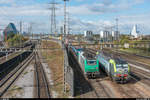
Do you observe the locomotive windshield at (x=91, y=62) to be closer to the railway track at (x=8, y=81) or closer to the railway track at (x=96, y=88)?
the railway track at (x=96, y=88)

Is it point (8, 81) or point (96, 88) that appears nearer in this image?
point (96, 88)

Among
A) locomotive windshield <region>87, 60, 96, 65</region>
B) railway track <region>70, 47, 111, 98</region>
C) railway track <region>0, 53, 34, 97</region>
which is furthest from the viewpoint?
locomotive windshield <region>87, 60, 96, 65</region>

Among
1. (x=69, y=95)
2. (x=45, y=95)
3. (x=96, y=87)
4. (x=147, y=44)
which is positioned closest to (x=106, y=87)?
(x=96, y=87)

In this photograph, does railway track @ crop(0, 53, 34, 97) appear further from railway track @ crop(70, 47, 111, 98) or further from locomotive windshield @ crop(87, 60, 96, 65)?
locomotive windshield @ crop(87, 60, 96, 65)

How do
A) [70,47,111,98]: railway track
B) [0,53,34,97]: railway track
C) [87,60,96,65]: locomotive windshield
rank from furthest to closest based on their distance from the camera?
[87,60,96,65]: locomotive windshield, [0,53,34,97]: railway track, [70,47,111,98]: railway track

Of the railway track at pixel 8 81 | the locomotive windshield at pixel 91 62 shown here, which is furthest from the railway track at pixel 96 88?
the railway track at pixel 8 81

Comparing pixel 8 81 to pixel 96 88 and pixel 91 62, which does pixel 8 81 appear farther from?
pixel 96 88

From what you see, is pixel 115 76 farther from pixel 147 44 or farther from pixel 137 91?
pixel 147 44

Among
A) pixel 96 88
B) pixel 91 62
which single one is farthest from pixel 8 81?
pixel 96 88

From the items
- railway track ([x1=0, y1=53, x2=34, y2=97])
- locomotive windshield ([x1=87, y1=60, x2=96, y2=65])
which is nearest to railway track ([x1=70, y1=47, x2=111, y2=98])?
locomotive windshield ([x1=87, y1=60, x2=96, y2=65])

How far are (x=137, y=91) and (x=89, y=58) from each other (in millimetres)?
8151

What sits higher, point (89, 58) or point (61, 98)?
point (89, 58)

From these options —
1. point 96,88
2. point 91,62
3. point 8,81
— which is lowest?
point 8,81

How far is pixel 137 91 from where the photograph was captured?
20.8 metres
